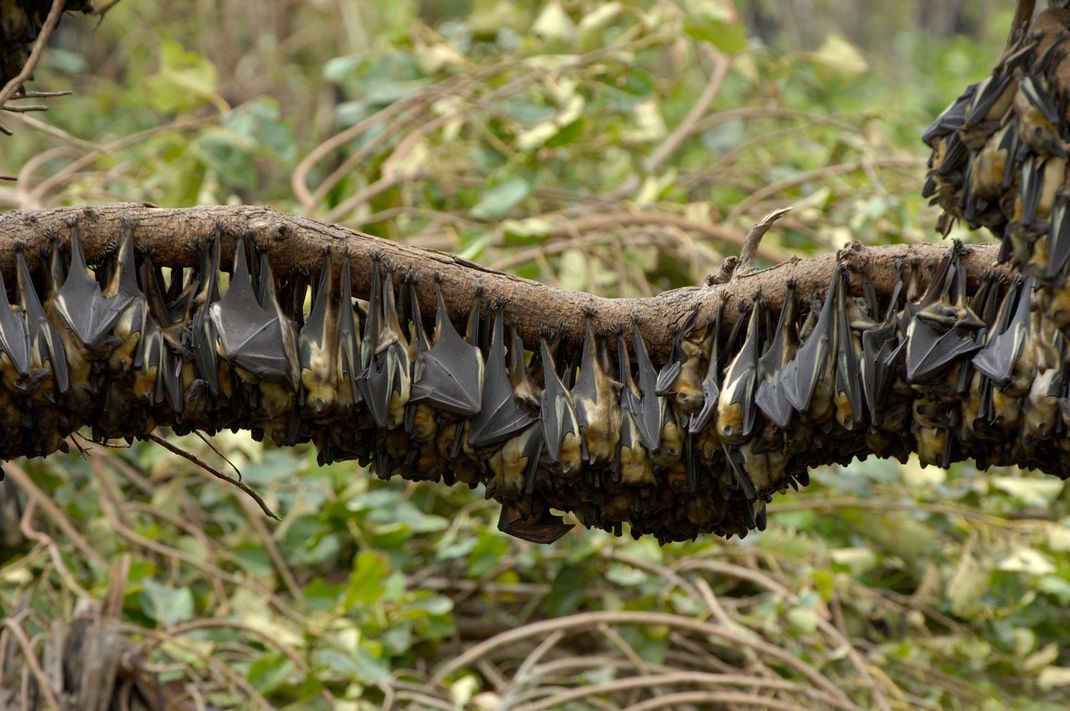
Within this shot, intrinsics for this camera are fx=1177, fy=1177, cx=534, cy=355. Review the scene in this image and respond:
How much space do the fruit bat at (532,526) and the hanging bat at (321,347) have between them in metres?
0.40

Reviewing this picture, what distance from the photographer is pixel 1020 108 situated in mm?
1451

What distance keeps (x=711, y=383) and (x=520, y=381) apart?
302 mm

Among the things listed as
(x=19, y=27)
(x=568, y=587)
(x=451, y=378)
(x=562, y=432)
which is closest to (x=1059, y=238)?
(x=562, y=432)

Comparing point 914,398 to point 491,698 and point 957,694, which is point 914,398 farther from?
point 957,694

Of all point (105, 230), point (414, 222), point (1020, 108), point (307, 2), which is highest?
point (1020, 108)

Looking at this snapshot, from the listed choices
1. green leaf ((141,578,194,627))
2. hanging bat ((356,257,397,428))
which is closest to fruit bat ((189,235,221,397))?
hanging bat ((356,257,397,428))

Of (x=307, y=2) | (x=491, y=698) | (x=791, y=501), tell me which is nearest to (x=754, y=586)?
(x=791, y=501)

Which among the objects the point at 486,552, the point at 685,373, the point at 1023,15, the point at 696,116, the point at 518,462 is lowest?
the point at 486,552

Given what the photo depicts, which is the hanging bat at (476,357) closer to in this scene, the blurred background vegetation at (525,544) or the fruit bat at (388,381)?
the fruit bat at (388,381)

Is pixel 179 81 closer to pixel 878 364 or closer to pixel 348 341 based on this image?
pixel 348 341

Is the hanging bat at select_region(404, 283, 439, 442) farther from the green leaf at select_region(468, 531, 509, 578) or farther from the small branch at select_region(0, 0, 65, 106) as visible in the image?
the green leaf at select_region(468, 531, 509, 578)

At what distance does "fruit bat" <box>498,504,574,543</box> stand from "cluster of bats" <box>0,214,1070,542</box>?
0.19 ft

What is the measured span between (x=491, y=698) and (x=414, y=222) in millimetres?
2711

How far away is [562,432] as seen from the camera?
→ 179 cm
